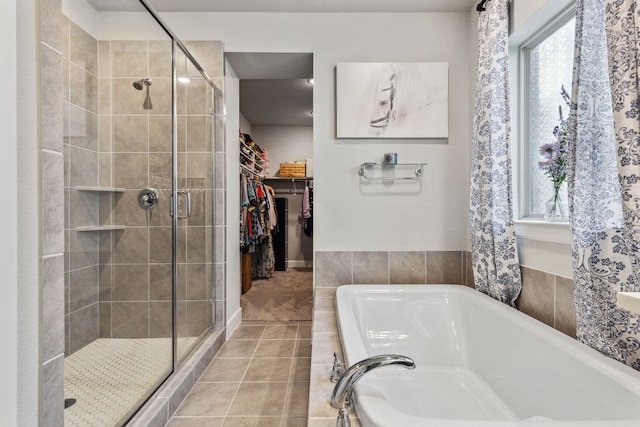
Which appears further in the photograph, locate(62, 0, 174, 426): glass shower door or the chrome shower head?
the chrome shower head

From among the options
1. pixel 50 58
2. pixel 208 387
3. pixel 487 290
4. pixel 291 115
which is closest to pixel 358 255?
pixel 487 290

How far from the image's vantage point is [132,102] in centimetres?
164

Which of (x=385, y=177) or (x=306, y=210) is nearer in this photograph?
(x=385, y=177)

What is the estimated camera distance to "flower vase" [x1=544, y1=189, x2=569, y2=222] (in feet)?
4.78

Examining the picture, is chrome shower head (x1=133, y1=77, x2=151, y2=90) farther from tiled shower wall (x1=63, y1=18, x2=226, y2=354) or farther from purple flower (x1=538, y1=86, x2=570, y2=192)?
purple flower (x1=538, y1=86, x2=570, y2=192)

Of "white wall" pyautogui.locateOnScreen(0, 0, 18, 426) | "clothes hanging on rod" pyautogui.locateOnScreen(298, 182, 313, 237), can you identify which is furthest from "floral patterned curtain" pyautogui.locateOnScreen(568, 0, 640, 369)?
"clothes hanging on rod" pyautogui.locateOnScreen(298, 182, 313, 237)

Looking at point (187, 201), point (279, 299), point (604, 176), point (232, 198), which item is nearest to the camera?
point (604, 176)

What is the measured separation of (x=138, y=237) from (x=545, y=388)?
6.52 feet

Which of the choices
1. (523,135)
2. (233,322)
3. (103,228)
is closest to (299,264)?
(233,322)

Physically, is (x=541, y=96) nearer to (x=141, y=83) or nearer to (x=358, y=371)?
(x=358, y=371)

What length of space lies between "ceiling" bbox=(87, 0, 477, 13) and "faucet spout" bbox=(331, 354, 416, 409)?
2227mm

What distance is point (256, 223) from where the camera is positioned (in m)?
3.59

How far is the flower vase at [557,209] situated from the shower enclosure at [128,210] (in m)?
2.02

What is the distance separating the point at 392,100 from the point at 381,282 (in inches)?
50.9
